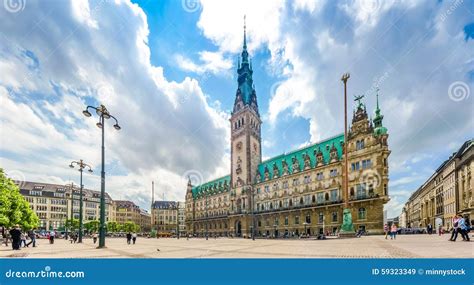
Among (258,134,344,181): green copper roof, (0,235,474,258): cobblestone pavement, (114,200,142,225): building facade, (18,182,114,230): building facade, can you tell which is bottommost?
(114,200,142,225): building facade

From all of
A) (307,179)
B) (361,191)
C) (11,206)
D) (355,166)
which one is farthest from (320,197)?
(11,206)

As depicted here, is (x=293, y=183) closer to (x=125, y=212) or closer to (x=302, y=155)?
(x=302, y=155)

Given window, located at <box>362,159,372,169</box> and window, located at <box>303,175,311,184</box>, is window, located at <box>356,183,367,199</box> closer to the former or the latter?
window, located at <box>362,159,372,169</box>

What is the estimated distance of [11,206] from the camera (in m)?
41.3

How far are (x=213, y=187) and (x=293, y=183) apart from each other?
133 feet

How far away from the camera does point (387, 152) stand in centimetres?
Answer: 4969

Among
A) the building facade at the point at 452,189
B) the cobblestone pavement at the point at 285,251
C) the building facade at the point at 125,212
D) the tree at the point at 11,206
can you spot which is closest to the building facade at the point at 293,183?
the building facade at the point at 452,189

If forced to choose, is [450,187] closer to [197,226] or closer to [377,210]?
[377,210]

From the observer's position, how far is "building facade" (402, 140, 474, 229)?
57078 mm

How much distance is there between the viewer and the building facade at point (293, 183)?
50.7 metres

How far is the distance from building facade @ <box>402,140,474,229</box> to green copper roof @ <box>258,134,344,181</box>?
73.8 ft

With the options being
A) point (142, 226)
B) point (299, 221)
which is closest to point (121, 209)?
point (142, 226)

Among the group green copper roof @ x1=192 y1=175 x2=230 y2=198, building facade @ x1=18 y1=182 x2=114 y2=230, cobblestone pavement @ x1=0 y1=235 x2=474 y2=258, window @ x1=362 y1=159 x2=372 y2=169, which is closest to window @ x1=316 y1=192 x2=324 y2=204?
window @ x1=362 y1=159 x2=372 y2=169
